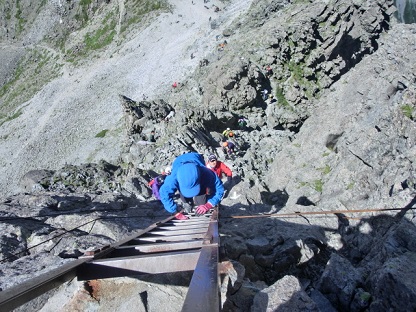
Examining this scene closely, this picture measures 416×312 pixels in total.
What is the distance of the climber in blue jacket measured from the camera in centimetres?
944

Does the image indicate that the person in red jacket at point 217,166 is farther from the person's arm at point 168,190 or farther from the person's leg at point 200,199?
the person's arm at point 168,190

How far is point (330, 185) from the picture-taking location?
16.2 metres

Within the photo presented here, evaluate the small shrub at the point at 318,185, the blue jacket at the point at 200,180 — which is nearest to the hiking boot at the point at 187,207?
the blue jacket at the point at 200,180

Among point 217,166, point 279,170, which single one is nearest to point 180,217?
point 217,166

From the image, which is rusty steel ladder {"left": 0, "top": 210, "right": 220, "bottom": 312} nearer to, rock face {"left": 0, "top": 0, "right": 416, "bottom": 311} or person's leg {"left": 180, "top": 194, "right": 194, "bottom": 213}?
rock face {"left": 0, "top": 0, "right": 416, "bottom": 311}

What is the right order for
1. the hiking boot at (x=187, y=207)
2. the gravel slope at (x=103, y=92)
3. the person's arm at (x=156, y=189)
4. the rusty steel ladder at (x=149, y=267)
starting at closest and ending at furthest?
the rusty steel ladder at (x=149, y=267) → the hiking boot at (x=187, y=207) → the person's arm at (x=156, y=189) → the gravel slope at (x=103, y=92)

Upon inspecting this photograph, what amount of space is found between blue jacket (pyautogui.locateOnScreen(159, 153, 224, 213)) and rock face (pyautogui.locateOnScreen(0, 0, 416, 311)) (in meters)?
1.36

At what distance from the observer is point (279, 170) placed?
2158cm

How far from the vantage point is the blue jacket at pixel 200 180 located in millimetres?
9641

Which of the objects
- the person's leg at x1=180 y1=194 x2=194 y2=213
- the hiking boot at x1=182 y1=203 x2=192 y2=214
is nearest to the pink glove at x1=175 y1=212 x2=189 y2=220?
the person's leg at x1=180 y1=194 x2=194 y2=213

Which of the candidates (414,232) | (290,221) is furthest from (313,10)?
(414,232)

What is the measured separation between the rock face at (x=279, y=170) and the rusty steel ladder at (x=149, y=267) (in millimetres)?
586

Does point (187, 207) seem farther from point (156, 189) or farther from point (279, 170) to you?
point (279, 170)

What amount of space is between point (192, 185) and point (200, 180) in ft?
1.59
